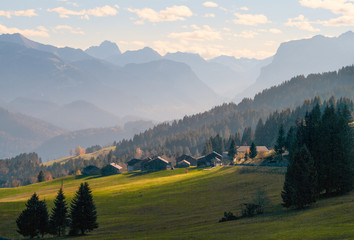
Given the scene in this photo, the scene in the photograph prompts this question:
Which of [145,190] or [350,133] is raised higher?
[350,133]

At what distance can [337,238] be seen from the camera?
32.4 meters

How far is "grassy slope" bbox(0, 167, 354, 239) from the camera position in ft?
130

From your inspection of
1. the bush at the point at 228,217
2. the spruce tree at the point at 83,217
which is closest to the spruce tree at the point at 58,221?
the spruce tree at the point at 83,217

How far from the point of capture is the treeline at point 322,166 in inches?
2092

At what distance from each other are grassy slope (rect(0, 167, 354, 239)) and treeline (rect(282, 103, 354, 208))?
2.71m

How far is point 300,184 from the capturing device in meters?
53.4

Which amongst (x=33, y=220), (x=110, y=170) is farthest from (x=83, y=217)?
(x=110, y=170)

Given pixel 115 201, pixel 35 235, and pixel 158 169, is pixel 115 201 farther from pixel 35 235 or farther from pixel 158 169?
pixel 158 169

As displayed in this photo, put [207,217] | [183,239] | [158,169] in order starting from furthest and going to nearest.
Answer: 1. [158,169]
2. [207,217]
3. [183,239]

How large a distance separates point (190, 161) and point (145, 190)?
86.2 m

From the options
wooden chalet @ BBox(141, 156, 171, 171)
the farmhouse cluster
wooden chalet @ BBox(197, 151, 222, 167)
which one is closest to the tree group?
the farmhouse cluster

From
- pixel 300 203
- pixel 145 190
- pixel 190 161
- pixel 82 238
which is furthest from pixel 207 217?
pixel 190 161

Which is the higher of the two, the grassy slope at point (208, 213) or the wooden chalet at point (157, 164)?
the wooden chalet at point (157, 164)

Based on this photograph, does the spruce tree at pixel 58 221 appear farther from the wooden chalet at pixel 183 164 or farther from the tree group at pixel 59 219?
the wooden chalet at pixel 183 164
